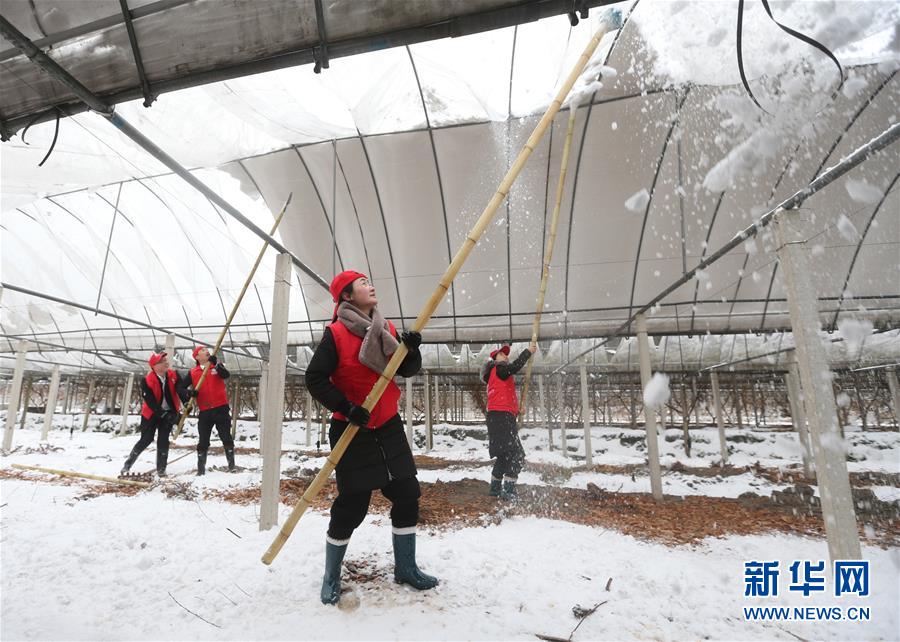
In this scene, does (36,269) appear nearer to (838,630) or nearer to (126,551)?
(126,551)

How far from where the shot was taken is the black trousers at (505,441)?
541cm

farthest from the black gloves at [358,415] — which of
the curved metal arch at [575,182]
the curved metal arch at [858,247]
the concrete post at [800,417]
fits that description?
the concrete post at [800,417]

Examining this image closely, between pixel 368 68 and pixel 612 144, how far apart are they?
4.00m

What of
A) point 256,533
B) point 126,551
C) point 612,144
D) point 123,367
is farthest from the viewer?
point 123,367

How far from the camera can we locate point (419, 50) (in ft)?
18.8

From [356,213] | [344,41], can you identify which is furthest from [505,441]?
[356,213]

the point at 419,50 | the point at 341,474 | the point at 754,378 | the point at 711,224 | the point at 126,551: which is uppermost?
the point at 419,50

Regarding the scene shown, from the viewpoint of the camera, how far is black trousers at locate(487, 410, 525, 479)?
17.7ft

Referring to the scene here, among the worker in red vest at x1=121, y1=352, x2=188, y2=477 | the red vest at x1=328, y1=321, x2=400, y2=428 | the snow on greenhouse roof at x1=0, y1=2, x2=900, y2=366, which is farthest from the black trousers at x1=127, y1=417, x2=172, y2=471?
the red vest at x1=328, y1=321, x2=400, y2=428

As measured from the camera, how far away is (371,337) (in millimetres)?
2480

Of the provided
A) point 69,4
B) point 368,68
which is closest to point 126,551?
point 69,4

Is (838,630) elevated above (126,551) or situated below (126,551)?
below

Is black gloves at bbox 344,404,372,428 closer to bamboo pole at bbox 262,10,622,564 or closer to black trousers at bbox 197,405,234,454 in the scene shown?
bamboo pole at bbox 262,10,622,564

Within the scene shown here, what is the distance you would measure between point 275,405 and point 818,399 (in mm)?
4160
